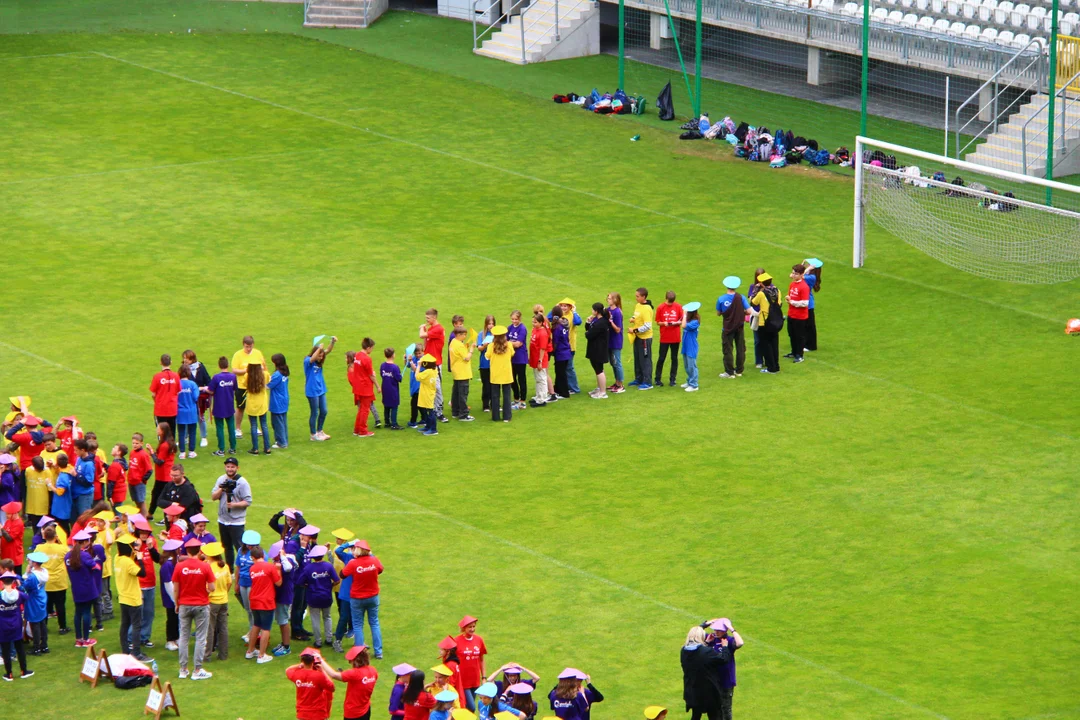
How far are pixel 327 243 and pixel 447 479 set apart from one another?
38.0 ft

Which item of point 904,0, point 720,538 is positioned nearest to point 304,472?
point 720,538

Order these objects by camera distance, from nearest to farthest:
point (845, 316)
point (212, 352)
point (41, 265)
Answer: point (212, 352), point (845, 316), point (41, 265)

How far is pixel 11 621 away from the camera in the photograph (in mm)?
17953

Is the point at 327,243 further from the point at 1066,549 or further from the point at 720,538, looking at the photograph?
the point at 1066,549

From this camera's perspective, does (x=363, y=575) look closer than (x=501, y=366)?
Yes

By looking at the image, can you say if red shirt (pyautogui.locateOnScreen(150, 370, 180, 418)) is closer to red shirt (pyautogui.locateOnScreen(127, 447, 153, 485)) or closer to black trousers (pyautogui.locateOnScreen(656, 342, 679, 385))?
red shirt (pyautogui.locateOnScreen(127, 447, 153, 485))

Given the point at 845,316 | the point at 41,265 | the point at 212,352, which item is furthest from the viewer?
the point at 41,265

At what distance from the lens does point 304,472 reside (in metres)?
23.6

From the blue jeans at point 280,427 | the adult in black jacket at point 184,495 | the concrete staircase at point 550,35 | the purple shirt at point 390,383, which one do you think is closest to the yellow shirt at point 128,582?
the adult in black jacket at point 184,495

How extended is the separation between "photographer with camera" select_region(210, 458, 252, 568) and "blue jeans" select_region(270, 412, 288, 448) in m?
3.65

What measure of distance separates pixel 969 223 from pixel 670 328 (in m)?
9.28

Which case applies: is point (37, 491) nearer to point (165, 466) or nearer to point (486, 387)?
point (165, 466)

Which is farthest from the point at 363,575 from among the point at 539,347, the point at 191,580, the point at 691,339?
the point at 691,339

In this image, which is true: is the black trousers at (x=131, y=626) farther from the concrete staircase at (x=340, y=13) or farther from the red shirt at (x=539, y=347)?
the concrete staircase at (x=340, y=13)
